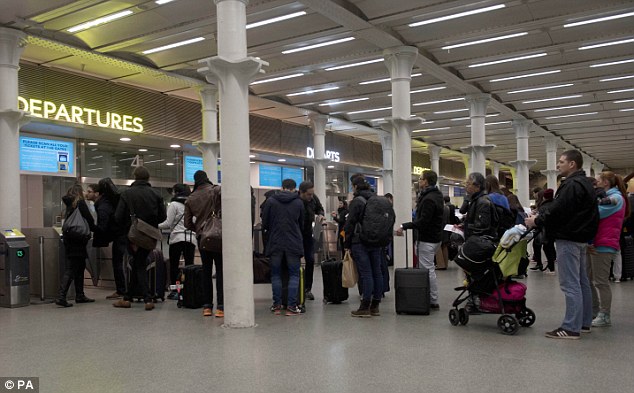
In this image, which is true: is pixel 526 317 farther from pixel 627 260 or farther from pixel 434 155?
pixel 434 155

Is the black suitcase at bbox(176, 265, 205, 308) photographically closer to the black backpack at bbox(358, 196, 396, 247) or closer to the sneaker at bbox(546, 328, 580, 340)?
the black backpack at bbox(358, 196, 396, 247)

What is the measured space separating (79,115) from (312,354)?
9210 millimetres

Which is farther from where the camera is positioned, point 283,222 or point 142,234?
point 142,234

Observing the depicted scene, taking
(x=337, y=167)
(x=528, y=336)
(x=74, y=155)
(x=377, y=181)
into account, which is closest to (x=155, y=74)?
(x=74, y=155)

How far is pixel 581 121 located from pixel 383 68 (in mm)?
11006

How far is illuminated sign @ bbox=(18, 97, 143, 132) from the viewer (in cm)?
1129

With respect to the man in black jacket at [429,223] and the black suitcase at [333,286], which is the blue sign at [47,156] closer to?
the black suitcase at [333,286]

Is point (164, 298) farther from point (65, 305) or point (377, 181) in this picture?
point (377, 181)

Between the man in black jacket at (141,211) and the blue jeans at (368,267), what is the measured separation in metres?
2.88

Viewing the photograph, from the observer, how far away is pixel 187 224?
732cm

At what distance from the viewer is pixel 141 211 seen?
7848 mm

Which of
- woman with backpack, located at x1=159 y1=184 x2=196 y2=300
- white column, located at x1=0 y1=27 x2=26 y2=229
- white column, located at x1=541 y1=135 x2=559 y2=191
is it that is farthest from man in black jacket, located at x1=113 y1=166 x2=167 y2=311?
white column, located at x1=541 y1=135 x2=559 y2=191

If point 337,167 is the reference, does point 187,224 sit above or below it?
below

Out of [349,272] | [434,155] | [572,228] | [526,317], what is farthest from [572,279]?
[434,155]
